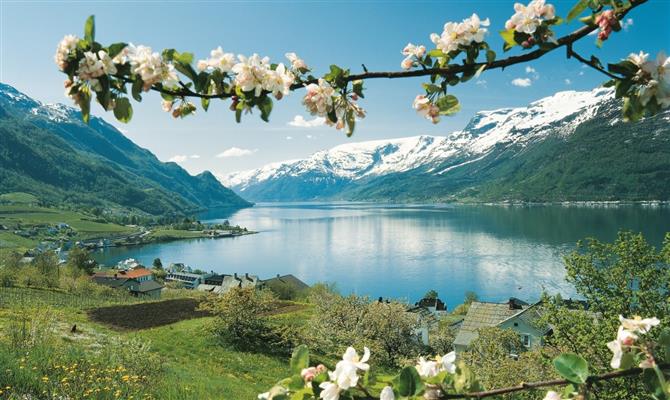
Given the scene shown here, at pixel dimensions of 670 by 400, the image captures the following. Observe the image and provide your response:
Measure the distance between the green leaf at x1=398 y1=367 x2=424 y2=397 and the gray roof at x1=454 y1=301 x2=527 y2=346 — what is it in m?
45.4

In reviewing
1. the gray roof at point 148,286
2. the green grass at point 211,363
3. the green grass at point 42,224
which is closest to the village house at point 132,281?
the gray roof at point 148,286

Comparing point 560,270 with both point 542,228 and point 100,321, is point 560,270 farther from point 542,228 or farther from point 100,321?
point 100,321

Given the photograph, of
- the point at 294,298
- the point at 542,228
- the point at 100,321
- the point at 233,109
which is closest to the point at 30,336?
the point at 233,109

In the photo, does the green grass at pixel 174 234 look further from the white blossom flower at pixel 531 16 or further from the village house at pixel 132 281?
the white blossom flower at pixel 531 16

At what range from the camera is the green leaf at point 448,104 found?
6.82 feet

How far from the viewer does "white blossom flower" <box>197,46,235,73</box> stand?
1975mm

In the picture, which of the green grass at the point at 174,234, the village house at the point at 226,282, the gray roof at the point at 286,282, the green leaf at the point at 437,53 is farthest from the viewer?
the green grass at the point at 174,234

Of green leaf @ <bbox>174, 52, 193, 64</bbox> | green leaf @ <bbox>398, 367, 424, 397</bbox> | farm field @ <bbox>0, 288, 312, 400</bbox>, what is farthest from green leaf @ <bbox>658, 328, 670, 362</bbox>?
farm field @ <bbox>0, 288, 312, 400</bbox>

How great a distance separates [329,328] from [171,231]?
17609 centimetres

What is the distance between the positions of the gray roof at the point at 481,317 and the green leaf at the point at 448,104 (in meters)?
45.0

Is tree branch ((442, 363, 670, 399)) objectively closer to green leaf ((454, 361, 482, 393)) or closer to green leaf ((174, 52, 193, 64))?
green leaf ((454, 361, 482, 393))

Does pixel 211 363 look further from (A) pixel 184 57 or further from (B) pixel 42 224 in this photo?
(B) pixel 42 224

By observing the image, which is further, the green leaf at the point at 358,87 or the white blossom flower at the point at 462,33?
the green leaf at the point at 358,87

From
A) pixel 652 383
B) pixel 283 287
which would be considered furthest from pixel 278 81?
→ pixel 283 287
